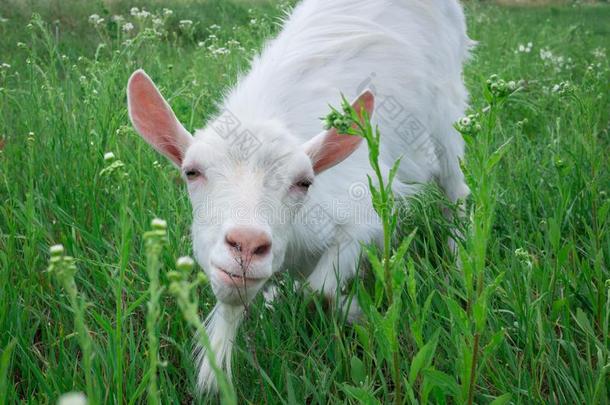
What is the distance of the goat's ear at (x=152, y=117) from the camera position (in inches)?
98.9

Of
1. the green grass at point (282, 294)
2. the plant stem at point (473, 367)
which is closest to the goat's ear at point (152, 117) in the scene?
the green grass at point (282, 294)

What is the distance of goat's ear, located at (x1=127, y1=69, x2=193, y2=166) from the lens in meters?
2.51

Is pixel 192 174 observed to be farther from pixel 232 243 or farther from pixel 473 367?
pixel 473 367

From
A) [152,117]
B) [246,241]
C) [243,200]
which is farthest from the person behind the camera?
[152,117]

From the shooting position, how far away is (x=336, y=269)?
2756 mm

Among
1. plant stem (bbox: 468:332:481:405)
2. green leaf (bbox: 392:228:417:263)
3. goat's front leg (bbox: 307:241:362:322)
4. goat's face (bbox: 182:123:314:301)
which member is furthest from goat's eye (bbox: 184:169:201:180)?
plant stem (bbox: 468:332:481:405)

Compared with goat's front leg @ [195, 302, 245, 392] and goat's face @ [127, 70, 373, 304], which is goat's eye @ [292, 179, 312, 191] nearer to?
goat's face @ [127, 70, 373, 304]

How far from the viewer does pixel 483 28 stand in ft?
33.3

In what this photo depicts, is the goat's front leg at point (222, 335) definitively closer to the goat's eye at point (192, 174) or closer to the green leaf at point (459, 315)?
the goat's eye at point (192, 174)

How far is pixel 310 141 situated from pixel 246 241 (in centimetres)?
72

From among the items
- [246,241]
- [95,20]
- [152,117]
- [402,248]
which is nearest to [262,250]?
[246,241]

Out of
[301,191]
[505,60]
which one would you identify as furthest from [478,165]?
[505,60]

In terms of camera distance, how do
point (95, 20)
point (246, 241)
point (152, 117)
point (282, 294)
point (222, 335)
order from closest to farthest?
point (246, 241) < point (222, 335) < point (152, 117) < point (282, 294) < point (95, 20)

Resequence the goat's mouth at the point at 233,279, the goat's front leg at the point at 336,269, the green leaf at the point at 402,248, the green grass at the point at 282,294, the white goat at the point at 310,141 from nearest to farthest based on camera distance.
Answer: the green leaf at the point at 402,248
the green grass at the point at 282,294
the goat's mouth at the point at 233,279
the white goat at the point at 310,141
the goat's front leg at the point at 336,269
